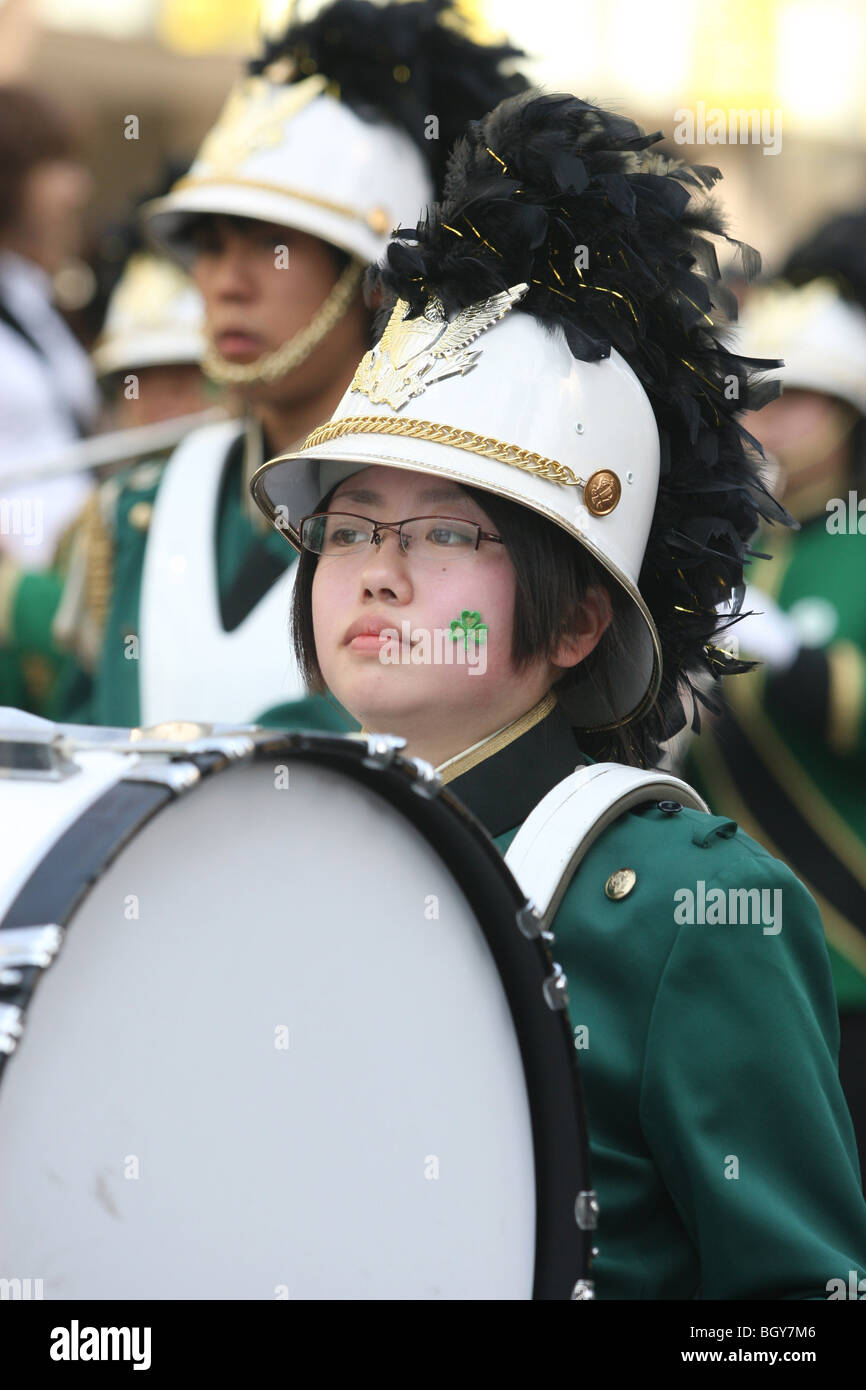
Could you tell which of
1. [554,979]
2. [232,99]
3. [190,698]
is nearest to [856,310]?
[232,99]

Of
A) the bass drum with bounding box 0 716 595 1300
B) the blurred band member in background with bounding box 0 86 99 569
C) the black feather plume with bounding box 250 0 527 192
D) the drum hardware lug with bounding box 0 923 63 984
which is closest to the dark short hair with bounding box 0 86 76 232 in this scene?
the blurred band member in background with bounding box 0 86 99 569

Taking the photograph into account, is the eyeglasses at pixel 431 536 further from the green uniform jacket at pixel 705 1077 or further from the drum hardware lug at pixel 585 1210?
the drum hardware lug at pixel 585 1210

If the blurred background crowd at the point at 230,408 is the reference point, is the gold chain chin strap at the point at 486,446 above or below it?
below

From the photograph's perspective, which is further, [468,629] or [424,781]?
[468,629]

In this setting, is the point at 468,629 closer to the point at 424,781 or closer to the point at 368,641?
the point at 368,641

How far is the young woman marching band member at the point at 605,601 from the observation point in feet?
6.01

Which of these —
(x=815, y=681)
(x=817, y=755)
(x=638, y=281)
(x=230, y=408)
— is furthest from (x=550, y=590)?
(x=817, y=755)

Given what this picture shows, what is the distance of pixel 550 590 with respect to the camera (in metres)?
2.06

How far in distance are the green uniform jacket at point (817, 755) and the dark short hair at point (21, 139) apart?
8.86 ft

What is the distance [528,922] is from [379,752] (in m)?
0.22

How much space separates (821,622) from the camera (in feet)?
15.7

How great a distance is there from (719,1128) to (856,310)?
4.18 m

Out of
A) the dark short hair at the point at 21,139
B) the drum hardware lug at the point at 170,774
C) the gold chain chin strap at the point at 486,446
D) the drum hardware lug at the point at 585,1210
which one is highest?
the dark short hair at the point at 21,139

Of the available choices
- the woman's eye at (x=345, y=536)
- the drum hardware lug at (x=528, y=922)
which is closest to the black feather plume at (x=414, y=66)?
the woman's eye at (x=345, y=536)
